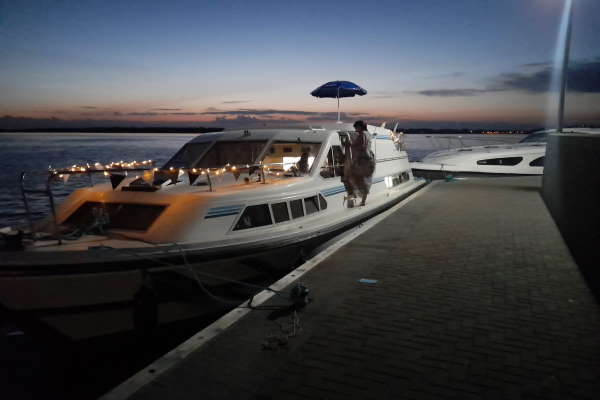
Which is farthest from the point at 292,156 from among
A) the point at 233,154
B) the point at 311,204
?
the point at 311,204

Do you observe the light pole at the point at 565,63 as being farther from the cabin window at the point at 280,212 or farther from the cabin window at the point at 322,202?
the cabin window at the point at 280,212

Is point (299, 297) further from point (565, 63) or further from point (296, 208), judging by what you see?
point (565, 63)

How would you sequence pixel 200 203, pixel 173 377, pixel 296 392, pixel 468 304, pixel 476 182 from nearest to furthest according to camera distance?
1. pixel 296 392
2. pixel 173 377
3. pixel 468 304
4. pixel 200 203
5. pixel 476 182

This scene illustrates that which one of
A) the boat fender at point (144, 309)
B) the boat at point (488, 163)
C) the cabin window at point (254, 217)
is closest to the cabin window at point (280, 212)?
the cabin window at point (254, 217)

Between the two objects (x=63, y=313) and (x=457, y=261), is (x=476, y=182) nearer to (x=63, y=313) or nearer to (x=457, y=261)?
(x=457, y=261)

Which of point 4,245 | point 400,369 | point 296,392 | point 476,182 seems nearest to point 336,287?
point 400,369

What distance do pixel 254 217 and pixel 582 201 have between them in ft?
16.4

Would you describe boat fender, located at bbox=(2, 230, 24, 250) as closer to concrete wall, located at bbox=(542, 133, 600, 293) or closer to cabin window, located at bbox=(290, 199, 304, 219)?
cabin window, located at bbox=(290, 199, 304, 219)

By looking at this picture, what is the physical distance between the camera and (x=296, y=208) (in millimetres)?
7621

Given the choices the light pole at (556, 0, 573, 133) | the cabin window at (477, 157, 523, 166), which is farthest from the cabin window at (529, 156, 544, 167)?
the light pole at (556, 0, 573, 133)

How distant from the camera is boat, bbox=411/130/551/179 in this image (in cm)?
2222

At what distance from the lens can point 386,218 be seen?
9.98 m

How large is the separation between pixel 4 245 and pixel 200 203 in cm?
259

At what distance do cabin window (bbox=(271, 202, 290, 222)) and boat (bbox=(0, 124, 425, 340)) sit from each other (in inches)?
0.7
